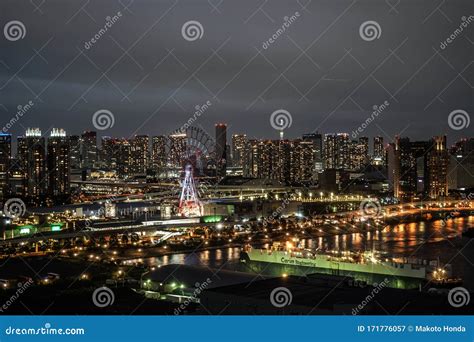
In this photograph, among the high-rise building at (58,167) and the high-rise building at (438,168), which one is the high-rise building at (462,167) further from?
the high-rise building at (58,167)

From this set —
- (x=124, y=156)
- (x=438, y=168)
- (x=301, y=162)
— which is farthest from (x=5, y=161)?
(x=438, y=168)

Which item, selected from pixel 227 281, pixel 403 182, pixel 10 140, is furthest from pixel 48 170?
pixel 227 281

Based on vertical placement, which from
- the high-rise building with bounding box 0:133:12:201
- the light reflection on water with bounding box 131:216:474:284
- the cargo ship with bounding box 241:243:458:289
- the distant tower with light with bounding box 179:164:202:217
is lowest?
the light reflection on water with bounding box 131:216:474:284

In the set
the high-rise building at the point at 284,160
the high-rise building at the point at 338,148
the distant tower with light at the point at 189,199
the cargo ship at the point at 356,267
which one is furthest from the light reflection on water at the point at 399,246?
the high-rise building at the point at 338,148

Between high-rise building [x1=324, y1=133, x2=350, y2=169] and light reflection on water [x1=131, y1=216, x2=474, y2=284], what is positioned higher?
high-rise building [x1=324, y1=133, x2=350, y2=169]

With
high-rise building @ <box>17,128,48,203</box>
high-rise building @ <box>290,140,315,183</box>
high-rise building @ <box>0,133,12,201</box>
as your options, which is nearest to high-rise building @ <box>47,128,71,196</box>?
high-rise building @ <box>17,128,48,203</box>

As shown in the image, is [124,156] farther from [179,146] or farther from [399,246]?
[399,246]

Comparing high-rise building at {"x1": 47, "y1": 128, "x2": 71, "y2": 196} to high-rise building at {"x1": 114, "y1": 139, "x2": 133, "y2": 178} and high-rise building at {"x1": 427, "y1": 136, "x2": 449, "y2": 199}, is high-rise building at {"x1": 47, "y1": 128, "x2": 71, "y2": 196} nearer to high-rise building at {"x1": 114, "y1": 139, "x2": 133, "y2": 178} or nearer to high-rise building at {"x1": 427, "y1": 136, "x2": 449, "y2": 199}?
high-rise building at {"x1": 114, "y1": 139, "x2": 133, "y2": 178}
